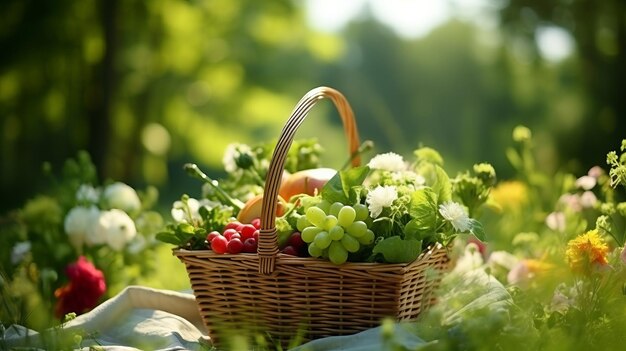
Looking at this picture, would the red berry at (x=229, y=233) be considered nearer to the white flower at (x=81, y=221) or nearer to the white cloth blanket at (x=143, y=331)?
the white cloth blanket at (x=143, y=331)

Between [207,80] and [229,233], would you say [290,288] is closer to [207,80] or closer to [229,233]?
[229,233]

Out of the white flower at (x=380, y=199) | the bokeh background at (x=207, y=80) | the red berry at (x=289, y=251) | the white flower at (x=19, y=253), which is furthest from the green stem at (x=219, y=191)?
the bokeh background at (x=207, y=80)

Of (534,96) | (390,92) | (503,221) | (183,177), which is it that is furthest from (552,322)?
(390,92)

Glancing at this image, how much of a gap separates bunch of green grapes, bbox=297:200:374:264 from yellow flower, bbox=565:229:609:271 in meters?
0.49

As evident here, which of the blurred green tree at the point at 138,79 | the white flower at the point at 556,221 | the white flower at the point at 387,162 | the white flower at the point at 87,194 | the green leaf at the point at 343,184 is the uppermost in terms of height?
the blurred green tree at the point at 138,79

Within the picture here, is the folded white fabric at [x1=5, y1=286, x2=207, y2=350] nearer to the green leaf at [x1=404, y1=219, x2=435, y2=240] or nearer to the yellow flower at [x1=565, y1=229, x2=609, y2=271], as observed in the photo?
the green leaf at [x1=404, y1=219, x2=435, y2=240]

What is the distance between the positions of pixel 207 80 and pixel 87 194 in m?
5.90

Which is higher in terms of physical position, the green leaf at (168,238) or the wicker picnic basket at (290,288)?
the green leaf at (168,238)

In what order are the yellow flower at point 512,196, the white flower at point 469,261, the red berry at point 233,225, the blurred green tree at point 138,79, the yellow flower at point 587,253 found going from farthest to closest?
the blurred green tree at point 138,79 < the yellow flower at point 512,196 < the white flower at point 469,261 < the red berry at point 233,225 < the yellow flower at point 587,253

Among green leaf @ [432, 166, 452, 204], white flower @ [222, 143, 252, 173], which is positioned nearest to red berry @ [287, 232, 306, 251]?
green leaf @ [432, 166, 452, 204]

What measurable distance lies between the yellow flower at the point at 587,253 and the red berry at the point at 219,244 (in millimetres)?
821

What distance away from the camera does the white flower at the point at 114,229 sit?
2838 mm

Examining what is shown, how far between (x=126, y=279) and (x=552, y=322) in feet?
5.72

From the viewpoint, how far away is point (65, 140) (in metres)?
7.91
